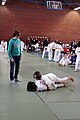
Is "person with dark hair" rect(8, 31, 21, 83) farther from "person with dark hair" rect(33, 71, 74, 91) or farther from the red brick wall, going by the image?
the red brick wall

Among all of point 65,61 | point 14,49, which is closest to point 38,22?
point 65,61

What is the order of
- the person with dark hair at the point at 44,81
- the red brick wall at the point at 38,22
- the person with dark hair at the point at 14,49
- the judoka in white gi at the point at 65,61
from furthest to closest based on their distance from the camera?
the red brick wall at the point at 38,22 < the judoka in white gi at the point at 65,61 < the person with dark hair at the point at 14,49 < the person with dark hair at the point at 44,81

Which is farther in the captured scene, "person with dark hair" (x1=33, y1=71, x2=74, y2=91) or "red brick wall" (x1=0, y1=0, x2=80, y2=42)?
"red brick wall" (x1=0, y1=0, x2=80, y2=42)

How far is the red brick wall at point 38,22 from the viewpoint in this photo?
24641mm

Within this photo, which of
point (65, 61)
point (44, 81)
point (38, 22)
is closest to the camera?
point (44, 81)

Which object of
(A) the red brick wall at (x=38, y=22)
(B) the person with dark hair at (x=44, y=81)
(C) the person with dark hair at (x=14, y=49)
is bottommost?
(B) the person with dark hair at (x=44, y=81)

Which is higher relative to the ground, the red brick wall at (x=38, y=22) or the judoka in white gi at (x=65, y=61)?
the red brick wall at (x=38, y=22)

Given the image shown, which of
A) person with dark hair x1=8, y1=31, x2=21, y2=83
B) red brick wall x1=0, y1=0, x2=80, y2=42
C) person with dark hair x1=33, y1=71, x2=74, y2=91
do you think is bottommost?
person with dark hair x1=33, y1=71, x2=74, y2=91

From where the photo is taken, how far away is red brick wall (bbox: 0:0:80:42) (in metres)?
24.6

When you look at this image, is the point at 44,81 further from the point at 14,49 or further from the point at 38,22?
the point at 38,22

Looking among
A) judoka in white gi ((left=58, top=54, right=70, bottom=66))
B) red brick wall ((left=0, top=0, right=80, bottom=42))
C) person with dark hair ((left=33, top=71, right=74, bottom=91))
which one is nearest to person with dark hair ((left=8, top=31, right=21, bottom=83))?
person with dark hair ((left=33, top=71, right=74, bottom=91))

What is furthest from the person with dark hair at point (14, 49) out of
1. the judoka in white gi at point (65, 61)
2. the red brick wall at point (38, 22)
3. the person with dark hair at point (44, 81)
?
the red brick wall at point (38, 22)

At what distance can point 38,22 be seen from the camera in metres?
25.3

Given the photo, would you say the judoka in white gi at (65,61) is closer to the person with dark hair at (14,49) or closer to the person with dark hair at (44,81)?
the person with dark hair at (14,49)
